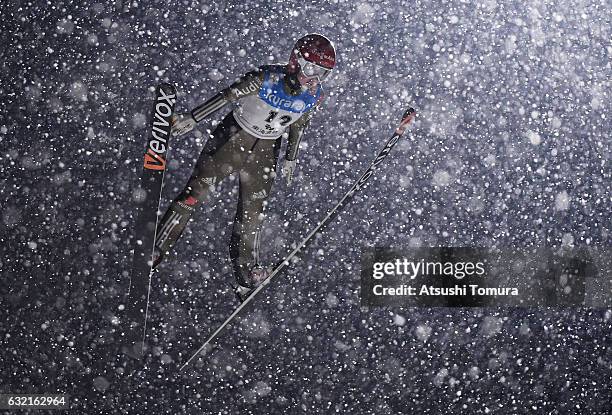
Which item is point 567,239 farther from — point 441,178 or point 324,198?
point 324,198

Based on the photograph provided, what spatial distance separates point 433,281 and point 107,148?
0.74 meters

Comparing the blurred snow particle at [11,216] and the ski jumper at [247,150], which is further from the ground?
the ski jumper at [247,150]

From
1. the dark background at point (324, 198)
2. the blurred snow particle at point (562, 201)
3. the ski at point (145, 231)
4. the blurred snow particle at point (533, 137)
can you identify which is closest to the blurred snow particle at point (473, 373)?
the dark background at point (324, 198)

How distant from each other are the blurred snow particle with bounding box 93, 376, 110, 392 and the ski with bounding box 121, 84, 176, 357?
86 millimetres

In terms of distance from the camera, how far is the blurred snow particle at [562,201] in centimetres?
141

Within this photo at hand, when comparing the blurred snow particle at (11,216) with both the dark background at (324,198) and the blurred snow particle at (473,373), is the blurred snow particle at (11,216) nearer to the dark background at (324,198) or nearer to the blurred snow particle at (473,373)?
the dark background at (324,198)

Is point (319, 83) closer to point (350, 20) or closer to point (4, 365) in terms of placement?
point (350, 20)

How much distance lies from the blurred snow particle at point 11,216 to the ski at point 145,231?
24 centimetres

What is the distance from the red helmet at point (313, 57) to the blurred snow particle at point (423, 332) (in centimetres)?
57

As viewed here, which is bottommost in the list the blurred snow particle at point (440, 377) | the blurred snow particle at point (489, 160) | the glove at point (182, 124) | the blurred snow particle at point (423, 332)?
the blurred snow particle at point (440, 377)

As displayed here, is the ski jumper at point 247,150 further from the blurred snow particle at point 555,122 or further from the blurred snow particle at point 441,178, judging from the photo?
the blurred snow particle at point 555,122

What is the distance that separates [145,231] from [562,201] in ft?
2.95

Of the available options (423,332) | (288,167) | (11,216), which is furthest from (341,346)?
(11,216)

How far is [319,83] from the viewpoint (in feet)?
4.46
